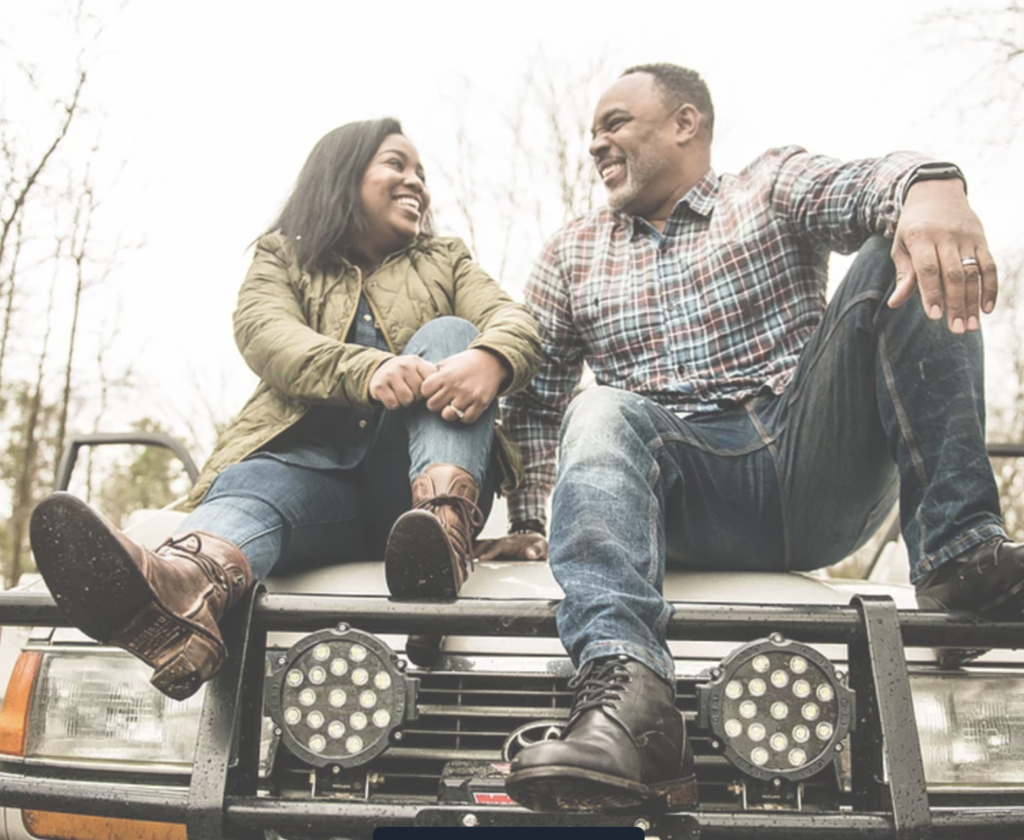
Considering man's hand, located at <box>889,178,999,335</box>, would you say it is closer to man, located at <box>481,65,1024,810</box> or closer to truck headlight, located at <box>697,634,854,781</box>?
man, located at <box>481,65,1024,810</box>

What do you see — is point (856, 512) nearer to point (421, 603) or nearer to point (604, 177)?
point (421, 603)

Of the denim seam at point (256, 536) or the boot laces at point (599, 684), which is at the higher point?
the denim seam at point (256, 536)

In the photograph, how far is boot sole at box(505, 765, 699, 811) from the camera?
4.46 ft

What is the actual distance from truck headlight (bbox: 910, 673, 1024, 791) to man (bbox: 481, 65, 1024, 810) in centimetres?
18

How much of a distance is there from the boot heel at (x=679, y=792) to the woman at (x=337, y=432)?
0.51 meters

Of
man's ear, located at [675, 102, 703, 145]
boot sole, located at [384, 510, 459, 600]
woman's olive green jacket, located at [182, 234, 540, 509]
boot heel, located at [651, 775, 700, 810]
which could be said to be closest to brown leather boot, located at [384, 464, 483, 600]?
boot sole, located at [384, 510, 459, 600]

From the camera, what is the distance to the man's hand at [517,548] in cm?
265

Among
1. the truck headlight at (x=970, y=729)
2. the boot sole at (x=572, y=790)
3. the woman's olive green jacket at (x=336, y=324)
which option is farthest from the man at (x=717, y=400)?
the woman's olive green jacket at (x=336, y=324)

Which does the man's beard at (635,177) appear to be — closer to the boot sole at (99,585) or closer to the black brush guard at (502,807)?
the black brush guard at (502,807)

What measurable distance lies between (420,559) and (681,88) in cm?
218

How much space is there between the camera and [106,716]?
6.18 feet

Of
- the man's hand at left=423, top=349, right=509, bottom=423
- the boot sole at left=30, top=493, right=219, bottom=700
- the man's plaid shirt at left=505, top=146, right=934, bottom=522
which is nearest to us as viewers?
the boot sole at left=30, top=493, right=219, bottom=700

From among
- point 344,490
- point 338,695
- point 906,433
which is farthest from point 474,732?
point 906,433

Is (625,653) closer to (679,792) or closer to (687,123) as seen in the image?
(679,792)
